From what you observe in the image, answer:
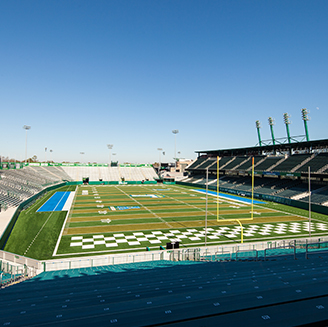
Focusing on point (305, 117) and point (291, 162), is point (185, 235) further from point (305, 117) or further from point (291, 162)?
point (305, 117)

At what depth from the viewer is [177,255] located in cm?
1506

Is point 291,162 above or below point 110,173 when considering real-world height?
above

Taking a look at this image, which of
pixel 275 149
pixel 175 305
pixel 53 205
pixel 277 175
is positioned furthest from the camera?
pixel 275 149

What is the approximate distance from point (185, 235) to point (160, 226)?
3.59 metres

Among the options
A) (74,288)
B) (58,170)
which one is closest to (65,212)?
(74,288)

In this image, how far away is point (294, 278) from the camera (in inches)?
283

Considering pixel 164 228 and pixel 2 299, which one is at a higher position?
pixel 2 299

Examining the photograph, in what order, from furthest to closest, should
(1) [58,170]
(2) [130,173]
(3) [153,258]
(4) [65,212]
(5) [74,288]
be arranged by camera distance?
(2) [130,173], (1) [58,170], (4) [65,212], (3) [153,258], (5) [74,288]

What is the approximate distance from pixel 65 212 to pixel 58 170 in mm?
46961

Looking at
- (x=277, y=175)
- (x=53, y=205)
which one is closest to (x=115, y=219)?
(x=53, y=205)

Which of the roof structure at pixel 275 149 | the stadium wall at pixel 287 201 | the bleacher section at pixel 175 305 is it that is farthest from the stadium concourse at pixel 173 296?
the roof structure at pixel 275 149

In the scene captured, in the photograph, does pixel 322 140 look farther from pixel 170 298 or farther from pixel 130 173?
pixel 130 173

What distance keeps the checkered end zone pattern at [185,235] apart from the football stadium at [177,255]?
9 centimetres

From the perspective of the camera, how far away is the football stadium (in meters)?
4.95
